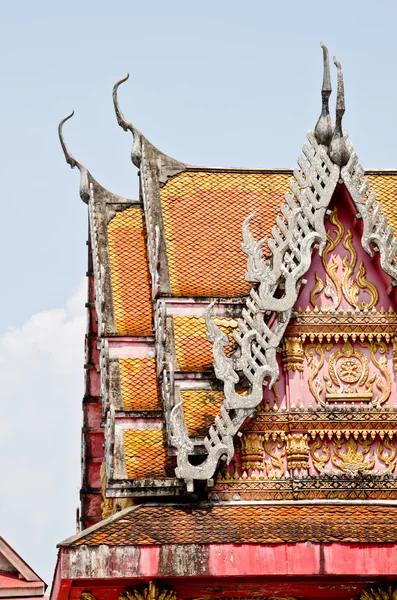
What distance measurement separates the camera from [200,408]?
18.2 m

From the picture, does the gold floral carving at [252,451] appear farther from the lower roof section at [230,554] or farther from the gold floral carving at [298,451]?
the lower roof section at [230,554]

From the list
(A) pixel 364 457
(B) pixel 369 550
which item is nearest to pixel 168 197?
(A) pixel 364 457

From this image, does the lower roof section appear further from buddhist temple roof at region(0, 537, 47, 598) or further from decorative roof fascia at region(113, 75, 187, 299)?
buddhist temple roof at region(0, 537, 47, 598)

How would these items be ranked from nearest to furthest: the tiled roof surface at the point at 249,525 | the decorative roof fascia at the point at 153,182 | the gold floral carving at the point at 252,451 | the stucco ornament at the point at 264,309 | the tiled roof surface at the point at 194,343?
1. the tiled roof surface at the point at 249,525
2. the stucco ornament at the point at 264,309
3. the gold floral carving at the point at 252,451
4. the tiled roof surface at the point at 194,343
5. the decorative roof fascia at the point at 153,182

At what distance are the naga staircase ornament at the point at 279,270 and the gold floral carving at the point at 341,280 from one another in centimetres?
25

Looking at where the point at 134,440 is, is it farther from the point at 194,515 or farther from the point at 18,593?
the point at 18,593

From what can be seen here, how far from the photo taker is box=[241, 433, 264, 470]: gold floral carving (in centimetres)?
1786

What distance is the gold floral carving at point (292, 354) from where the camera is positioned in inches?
723

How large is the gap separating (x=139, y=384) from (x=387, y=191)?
464cm

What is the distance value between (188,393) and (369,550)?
294 cm

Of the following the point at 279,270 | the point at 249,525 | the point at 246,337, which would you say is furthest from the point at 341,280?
the point at 249,525

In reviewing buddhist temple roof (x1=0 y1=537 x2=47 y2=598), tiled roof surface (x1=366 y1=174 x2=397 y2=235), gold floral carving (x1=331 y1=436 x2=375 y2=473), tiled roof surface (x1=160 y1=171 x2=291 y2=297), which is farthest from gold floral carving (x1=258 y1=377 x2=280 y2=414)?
buddhist temple roof (x1=0 y1=537 x2=47 y2=598)

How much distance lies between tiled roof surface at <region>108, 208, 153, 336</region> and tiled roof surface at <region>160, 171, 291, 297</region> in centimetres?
51

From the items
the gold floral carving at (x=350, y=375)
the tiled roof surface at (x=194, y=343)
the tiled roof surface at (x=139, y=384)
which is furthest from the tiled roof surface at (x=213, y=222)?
the gold floral carving at (x=350, y=375)
